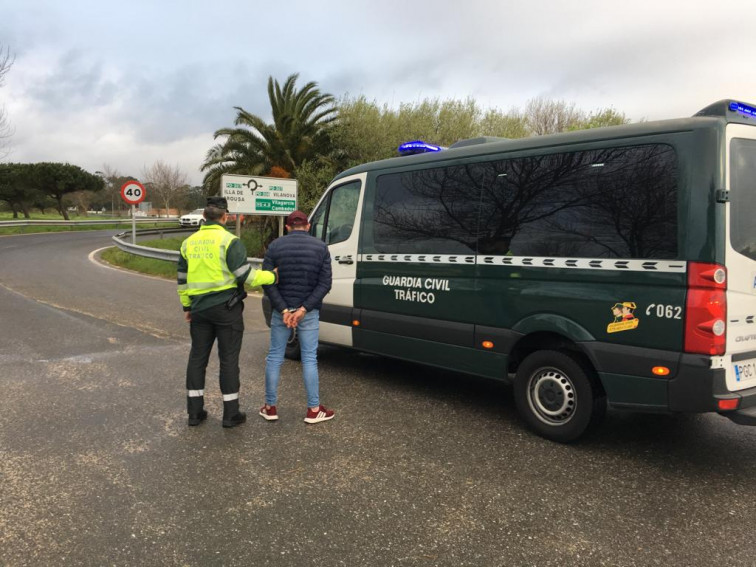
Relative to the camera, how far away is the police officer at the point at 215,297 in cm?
435

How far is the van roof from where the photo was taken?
11.3ft

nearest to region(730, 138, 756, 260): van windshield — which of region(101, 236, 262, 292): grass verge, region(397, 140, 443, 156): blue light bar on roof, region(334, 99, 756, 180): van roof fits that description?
region(334, 99, 756, 180): van roof

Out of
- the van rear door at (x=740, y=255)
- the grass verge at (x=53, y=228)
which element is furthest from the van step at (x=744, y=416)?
the grass verge at (x=53, y=228)

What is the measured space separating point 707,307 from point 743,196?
0.79 m

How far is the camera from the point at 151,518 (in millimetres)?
3008

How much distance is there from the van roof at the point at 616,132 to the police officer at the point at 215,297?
200 cm

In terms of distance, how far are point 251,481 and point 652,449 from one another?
115 inches

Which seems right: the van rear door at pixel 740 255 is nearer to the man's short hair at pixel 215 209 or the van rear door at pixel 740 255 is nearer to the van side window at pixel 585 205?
the van side window at pixel 585 205

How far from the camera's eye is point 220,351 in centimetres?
452

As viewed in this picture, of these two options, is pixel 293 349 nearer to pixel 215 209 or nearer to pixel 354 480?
pixel 215 209

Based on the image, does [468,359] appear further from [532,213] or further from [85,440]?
[85,440]

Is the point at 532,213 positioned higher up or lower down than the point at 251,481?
higher up

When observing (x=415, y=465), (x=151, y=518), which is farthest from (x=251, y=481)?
(x=415, y=465)

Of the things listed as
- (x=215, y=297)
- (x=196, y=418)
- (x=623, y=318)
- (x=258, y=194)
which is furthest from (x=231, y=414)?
(x=258, y=194)
